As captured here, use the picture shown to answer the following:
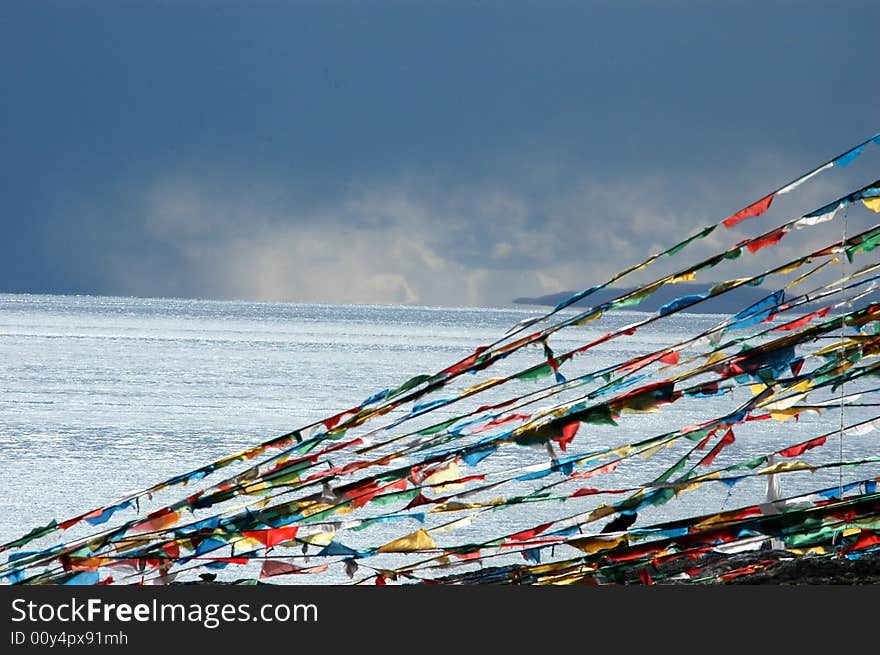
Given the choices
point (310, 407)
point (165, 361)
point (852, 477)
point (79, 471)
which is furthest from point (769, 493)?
point (165, 361)

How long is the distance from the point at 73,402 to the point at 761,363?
29010 millimetres

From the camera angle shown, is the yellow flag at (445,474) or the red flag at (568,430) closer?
the red flag at (568,430)

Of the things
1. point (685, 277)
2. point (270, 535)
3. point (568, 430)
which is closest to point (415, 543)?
point (270, 535)

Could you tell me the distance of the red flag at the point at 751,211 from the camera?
4.18 metres

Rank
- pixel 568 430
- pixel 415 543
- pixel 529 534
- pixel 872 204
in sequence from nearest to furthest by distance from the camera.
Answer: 1. pixel 568 430
2. pixel 872 204
3. pixel 415 543
4. pixel 529 534

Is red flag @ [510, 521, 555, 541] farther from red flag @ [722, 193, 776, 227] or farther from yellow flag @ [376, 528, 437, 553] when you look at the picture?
red flag @ [722, 193, 776, 227]

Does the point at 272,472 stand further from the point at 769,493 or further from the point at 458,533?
the point at 458,533

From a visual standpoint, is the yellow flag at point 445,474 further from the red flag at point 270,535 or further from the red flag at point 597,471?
the red flag at point 270,535

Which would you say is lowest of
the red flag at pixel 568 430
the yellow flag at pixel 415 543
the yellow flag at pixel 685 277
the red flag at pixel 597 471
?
the yellow flag at pixel 415 543

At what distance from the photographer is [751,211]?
429 cm

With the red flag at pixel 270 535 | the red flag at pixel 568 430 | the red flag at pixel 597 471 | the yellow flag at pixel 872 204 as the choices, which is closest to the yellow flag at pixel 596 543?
the red flag at pixel 597 471

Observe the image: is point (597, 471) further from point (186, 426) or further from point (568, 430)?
point (186, 426)

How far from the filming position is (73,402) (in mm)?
A: 30719

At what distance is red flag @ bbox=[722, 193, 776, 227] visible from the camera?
4180 millimetres
